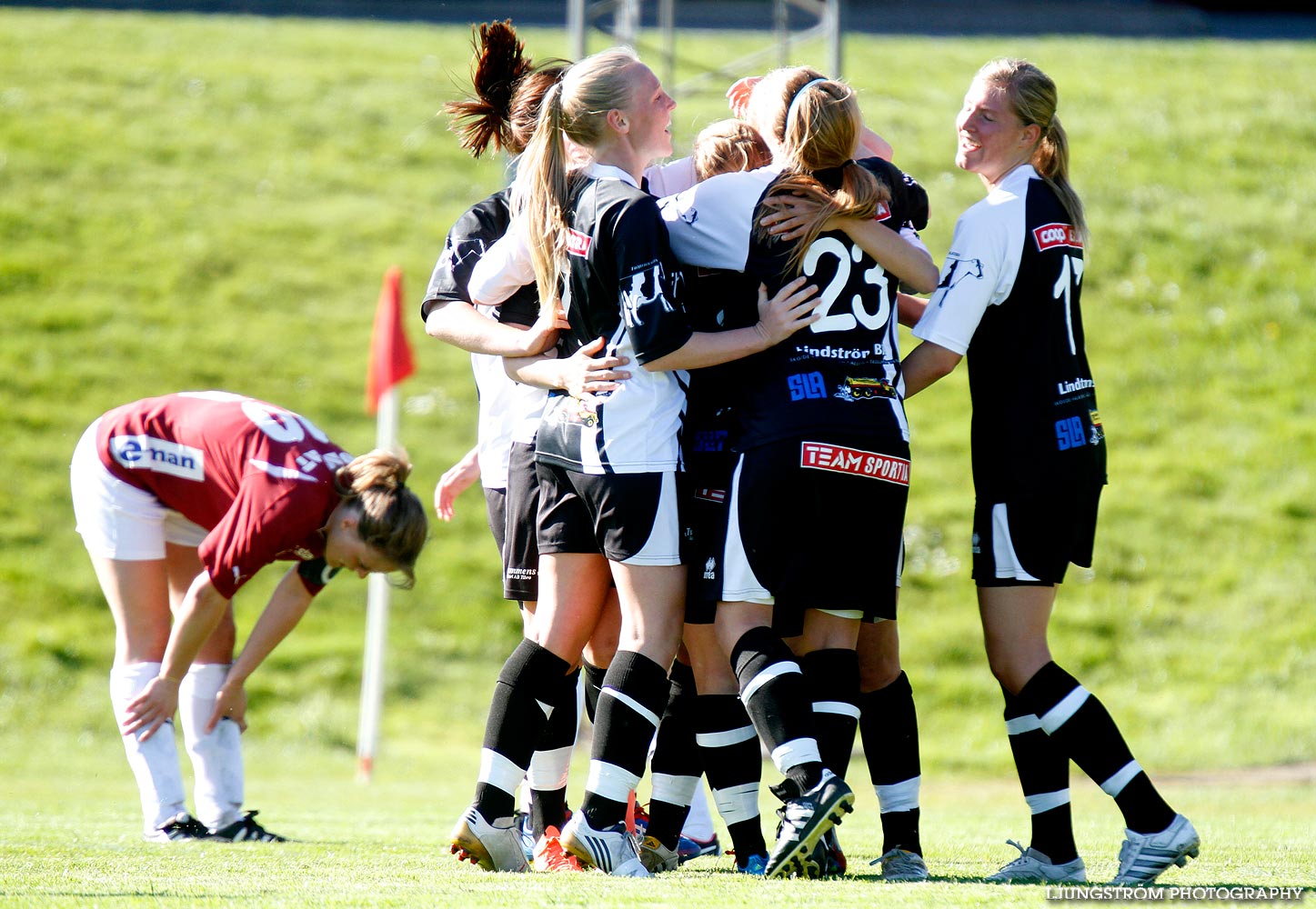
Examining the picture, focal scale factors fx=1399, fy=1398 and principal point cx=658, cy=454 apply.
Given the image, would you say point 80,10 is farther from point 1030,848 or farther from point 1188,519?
→ point 1030,848

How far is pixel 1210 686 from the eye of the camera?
1024 centimetres

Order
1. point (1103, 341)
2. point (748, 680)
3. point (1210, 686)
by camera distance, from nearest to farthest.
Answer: point (748, 680)
point (1210, 686)
point (1103, 341)

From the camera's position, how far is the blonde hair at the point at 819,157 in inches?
134

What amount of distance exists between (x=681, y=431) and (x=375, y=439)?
10011 mm

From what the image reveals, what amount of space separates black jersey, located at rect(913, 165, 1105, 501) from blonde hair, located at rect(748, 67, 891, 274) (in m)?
0.32

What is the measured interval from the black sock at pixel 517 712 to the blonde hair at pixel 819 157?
1.17m

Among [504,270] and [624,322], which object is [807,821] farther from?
[504,270]

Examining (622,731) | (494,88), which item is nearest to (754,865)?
(622,731)

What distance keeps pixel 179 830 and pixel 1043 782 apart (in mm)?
2690

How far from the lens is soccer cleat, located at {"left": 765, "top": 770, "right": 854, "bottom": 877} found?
3.13m

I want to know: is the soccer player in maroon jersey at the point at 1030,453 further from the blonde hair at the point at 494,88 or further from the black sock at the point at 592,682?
the blonde hair at the point at 494,88

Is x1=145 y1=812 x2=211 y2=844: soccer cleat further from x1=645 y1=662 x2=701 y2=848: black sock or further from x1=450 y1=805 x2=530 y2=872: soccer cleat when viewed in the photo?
x1=645 y1=662 x2=701 y2=848: black sock

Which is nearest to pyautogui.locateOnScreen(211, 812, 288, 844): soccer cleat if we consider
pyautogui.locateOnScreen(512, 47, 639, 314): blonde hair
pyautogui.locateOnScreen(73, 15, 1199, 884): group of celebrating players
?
pyautogui.locateOnScreen(73, 15, 1199, 884): group of celebrating players

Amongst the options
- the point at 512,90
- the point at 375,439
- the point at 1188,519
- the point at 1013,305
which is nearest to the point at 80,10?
the point at 375,439
